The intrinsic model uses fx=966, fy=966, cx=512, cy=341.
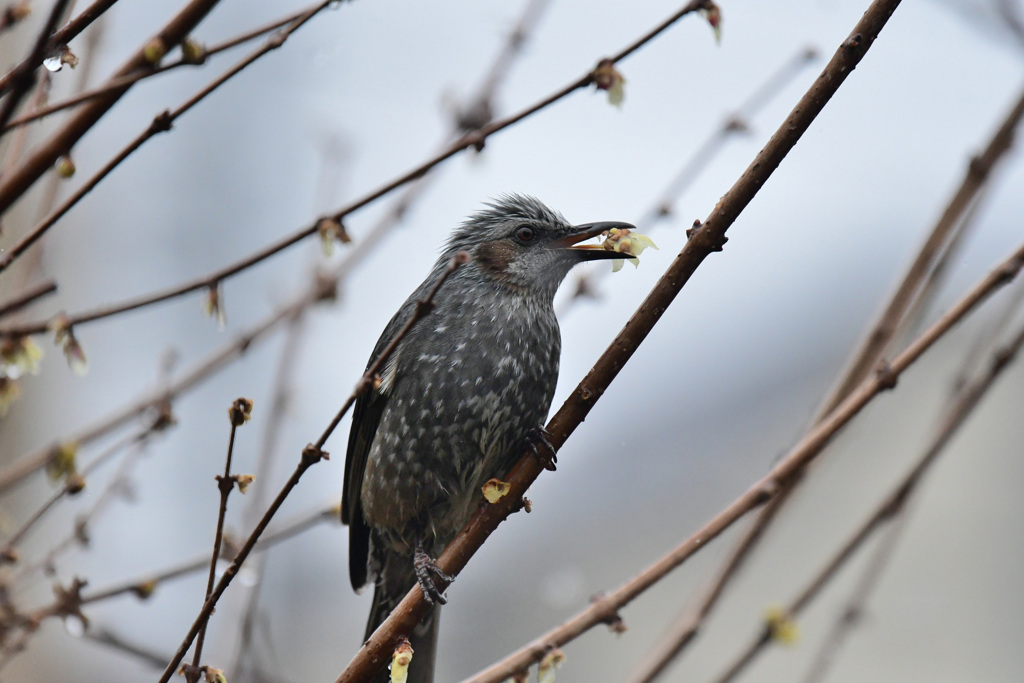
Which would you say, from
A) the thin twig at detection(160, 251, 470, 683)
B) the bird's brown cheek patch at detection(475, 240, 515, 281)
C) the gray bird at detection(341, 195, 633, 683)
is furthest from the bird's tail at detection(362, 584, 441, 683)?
the thin twig at detection(160, 251, 470, 683)

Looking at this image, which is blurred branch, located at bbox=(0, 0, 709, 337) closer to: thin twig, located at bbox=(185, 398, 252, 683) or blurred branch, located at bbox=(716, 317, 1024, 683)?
thin twig, located at bbox=(185, 398, 252, 683)

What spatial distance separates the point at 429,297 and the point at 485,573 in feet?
20.0

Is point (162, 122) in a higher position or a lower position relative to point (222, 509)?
higher

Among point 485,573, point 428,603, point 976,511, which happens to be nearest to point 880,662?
point 976,511

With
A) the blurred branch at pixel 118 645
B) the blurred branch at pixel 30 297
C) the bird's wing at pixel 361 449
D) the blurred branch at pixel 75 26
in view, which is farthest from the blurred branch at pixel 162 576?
the blurred branch at pixel 75 26

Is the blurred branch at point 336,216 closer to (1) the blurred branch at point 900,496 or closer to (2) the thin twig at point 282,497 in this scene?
(2) the thin twig at point 282,497

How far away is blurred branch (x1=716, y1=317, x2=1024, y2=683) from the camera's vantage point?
2.43 metres

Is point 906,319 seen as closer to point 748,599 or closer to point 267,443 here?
point 267,443

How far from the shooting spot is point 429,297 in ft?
6.32

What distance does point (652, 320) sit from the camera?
2.16m

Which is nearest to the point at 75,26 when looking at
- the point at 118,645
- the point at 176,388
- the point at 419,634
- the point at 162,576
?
the point at 176,388

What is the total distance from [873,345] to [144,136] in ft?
6.16

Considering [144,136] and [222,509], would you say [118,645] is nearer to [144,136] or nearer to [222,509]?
[222,509]

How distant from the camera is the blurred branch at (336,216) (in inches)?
82.0
